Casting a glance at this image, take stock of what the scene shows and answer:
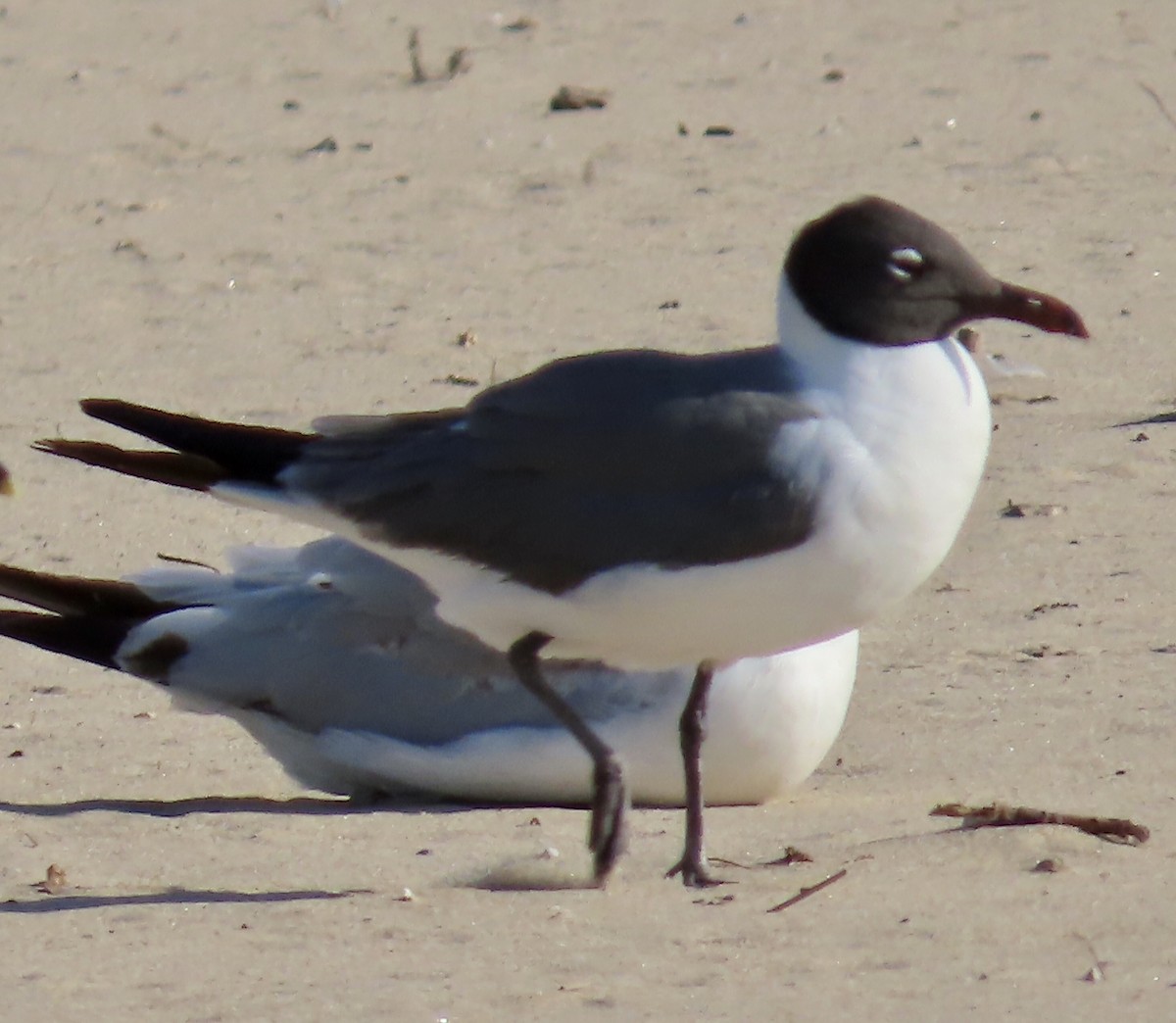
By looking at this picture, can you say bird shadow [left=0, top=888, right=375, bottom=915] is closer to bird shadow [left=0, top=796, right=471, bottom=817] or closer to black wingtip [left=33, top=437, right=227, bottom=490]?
bird shadow [left=0, top=796, right=471, bottom=817]

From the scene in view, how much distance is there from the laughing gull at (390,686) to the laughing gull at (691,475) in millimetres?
480

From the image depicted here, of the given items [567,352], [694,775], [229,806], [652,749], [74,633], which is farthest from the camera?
[567,352]

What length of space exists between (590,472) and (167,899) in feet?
3.64

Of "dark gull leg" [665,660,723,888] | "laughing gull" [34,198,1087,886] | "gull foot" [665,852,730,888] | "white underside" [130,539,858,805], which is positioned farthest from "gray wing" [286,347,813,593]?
"white underside" [130,539,858,805]

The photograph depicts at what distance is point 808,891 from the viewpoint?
4.48m

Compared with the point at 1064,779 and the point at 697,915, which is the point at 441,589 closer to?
the point at 697,915

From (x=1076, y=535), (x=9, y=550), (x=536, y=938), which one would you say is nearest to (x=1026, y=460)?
(x=1076, y=535)

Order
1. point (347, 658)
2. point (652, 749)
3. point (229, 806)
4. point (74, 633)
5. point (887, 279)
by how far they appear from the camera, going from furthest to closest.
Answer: point (74, 633) < point (347, 658) < point (229, 806) < point (652, 749) < point (887, 279)

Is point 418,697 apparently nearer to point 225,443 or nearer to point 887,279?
point 225,443

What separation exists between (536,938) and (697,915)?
0.30 m

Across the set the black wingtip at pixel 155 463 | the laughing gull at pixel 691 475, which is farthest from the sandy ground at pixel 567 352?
the black wingtip at pixel 155 463

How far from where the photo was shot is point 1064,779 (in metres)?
5.30

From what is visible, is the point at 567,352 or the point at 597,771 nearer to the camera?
the point at 597,771

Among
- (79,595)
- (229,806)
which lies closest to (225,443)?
(229,806)
